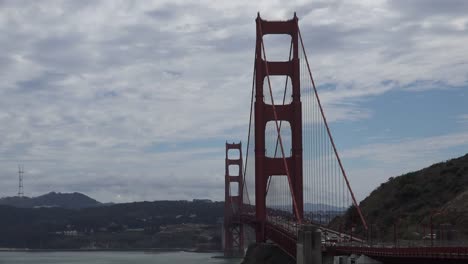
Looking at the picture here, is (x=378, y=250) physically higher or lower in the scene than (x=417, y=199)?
lower

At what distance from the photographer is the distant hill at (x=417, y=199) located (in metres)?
53.2

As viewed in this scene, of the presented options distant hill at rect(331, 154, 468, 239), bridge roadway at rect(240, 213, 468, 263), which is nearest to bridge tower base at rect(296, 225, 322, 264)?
bridge roadway at rect(240, 213, 468, 263)

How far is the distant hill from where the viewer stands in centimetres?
5322

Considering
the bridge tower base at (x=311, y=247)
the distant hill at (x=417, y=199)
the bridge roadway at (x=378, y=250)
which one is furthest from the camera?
the distant hill at (x=417, y=199)

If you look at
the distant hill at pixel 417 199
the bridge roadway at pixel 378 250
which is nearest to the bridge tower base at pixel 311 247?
the bridge roadway at pixel 378 250

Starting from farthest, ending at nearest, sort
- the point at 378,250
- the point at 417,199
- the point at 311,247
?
the point at 417,199, the point at 311,247, the point at 378,250

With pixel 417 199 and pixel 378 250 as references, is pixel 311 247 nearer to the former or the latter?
pixel 378 250

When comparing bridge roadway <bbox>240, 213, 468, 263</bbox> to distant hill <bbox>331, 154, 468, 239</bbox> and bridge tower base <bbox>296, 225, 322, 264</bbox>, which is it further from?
distant hill <bbox>331, 154, 468, 239</bbox>

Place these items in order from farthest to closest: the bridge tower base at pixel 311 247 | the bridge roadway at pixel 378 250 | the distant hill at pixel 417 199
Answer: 1. the distant hill at pixel 417 199
2. the bridge tower base at pixel 311 247
3. the bridge roadway at pixel 378 250

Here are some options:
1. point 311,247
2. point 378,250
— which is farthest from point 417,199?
point 378,250

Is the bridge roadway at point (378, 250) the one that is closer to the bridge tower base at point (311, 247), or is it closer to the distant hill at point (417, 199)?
the bridge tower base at point (311, 247)

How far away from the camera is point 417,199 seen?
207ft

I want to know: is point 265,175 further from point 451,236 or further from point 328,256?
point 451,236

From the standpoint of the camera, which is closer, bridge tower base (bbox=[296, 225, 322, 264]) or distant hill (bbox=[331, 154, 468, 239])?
bridge tower base (bbox=[296, 225, 322, 264])
